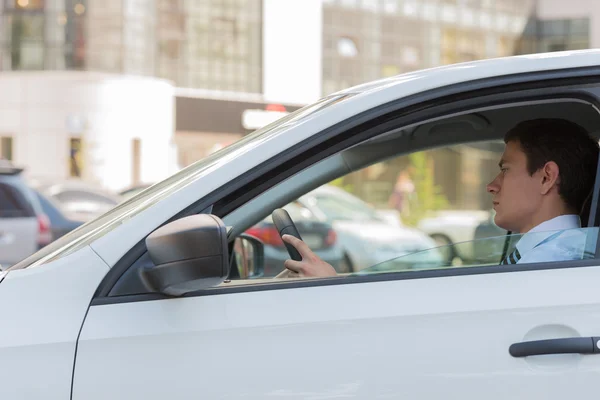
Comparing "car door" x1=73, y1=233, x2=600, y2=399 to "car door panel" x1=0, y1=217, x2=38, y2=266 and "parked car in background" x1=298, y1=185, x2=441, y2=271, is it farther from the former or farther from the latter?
"parked car in background" x1=298, y1=185, x2=441, y2=271

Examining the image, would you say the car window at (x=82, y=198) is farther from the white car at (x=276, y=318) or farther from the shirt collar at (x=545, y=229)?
the white car at (x=276, y=318)

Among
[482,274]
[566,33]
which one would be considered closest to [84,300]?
[482,274]

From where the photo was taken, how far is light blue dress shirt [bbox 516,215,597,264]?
90.7 inches

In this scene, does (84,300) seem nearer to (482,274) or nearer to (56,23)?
(482,274)

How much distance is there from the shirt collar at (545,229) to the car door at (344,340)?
28 cm

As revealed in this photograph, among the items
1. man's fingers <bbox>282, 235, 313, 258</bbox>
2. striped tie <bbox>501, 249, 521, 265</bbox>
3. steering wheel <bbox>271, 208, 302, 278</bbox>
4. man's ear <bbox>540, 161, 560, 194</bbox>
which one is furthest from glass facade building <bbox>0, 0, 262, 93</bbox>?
striped tie <bbox>501, 249, 521, 265</bbox>

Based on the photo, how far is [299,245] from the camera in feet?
8.21

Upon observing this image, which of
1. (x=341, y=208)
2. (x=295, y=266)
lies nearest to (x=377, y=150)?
(x=295, y=266)

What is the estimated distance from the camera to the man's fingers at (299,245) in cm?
244

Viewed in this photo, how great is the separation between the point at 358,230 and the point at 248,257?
1001 cm

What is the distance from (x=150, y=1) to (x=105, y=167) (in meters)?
7.84

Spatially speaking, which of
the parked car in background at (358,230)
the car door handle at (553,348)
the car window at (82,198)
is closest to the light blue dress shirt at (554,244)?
the car door handle at (553,348)

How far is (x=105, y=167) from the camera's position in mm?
40969

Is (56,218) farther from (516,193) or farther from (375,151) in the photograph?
(516,193)
